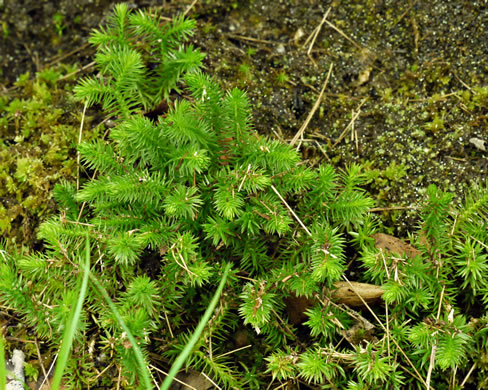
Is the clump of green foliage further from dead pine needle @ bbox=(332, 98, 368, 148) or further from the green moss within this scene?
dead pine needle @ bbox=(332, 98, 368, 148)

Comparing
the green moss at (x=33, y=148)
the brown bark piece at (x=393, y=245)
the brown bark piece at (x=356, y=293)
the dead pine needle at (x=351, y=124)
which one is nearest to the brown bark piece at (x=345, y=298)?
the brown bark piece at (x=356, y=293)

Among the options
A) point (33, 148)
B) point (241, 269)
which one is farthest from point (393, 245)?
point (33, 148)

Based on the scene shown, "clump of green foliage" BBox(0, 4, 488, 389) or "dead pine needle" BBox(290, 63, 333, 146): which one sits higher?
"dead pine needle" BBox(290, 63, 333, 146)

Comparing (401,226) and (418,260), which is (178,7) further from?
(418,260)

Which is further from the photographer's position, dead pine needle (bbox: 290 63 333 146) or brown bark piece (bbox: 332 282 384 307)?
dead pine needle (bbox: 290 63 333 146)

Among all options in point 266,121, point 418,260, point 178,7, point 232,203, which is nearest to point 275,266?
point 232,203

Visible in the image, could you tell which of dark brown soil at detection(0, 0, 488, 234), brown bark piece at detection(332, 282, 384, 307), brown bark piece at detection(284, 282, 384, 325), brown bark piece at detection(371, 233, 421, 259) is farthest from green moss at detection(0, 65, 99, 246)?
brown bark piece at detection(371, 233, 421, 259)

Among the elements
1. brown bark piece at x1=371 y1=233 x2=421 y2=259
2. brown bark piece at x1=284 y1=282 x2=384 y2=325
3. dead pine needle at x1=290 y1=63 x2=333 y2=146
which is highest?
dead pine needle at x1=290 y1=63 x2=333 y2=146
